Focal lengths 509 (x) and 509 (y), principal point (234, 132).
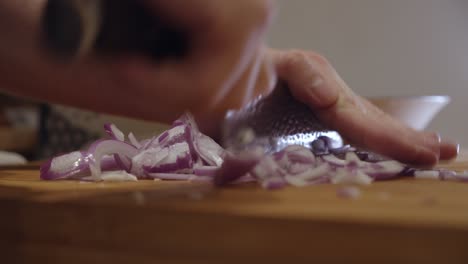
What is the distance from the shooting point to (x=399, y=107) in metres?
1.18

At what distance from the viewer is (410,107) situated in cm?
120

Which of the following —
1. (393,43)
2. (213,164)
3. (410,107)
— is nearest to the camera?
(213,164)

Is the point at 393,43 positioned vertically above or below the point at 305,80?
above

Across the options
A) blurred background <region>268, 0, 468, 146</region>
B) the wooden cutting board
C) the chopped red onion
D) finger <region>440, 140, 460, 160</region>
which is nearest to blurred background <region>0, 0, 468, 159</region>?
blurred background <region>268, 0, 468, 146</region>

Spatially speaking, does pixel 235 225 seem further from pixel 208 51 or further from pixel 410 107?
pixel 410 107

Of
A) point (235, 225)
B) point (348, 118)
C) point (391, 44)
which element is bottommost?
point (235, 225)

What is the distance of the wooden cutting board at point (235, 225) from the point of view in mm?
281

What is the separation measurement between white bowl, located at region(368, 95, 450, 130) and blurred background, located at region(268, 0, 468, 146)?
0.67m

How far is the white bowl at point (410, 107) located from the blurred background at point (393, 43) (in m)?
0.67

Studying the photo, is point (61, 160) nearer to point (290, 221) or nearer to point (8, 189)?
point (8, 189)

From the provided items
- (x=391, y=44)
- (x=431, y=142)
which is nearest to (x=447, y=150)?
(x=431, y=142)

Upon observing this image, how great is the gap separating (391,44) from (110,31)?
189 cm

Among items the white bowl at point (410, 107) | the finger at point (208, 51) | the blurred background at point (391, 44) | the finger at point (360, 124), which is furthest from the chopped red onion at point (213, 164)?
the blurred background at point (391, 44)

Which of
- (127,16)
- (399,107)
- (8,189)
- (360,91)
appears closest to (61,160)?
(8,189)
